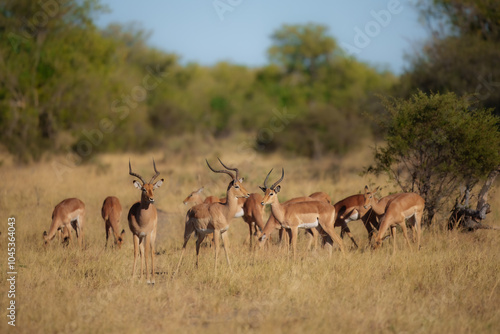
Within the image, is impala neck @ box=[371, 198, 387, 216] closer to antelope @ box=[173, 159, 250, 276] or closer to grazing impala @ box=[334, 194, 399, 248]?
grazing impala @ box=[334, 194, 399, 248]

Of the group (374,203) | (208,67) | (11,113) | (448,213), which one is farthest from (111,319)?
(208,67)

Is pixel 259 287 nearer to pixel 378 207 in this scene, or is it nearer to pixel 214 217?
pixel 214 217

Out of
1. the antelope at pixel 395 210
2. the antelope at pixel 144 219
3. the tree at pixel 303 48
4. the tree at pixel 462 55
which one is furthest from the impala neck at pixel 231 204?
the tree at pixel 303 48

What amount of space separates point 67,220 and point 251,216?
123 inches

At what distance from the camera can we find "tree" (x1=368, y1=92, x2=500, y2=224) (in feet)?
30.6

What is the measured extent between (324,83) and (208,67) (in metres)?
22.8

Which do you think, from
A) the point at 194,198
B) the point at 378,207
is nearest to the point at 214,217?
the point at 378,207

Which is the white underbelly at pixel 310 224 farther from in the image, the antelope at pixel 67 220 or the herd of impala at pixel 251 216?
the antelope at pixel 67 220

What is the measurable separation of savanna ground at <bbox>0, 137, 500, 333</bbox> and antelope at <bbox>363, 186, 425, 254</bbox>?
29 centimetres

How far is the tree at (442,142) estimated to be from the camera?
30.6ft

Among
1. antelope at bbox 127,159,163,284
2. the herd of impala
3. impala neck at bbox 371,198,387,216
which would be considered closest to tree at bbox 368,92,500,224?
the herd of impala

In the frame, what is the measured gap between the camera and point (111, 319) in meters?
5.52

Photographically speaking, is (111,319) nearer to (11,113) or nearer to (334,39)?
(11,113)

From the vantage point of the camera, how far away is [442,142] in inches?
375
